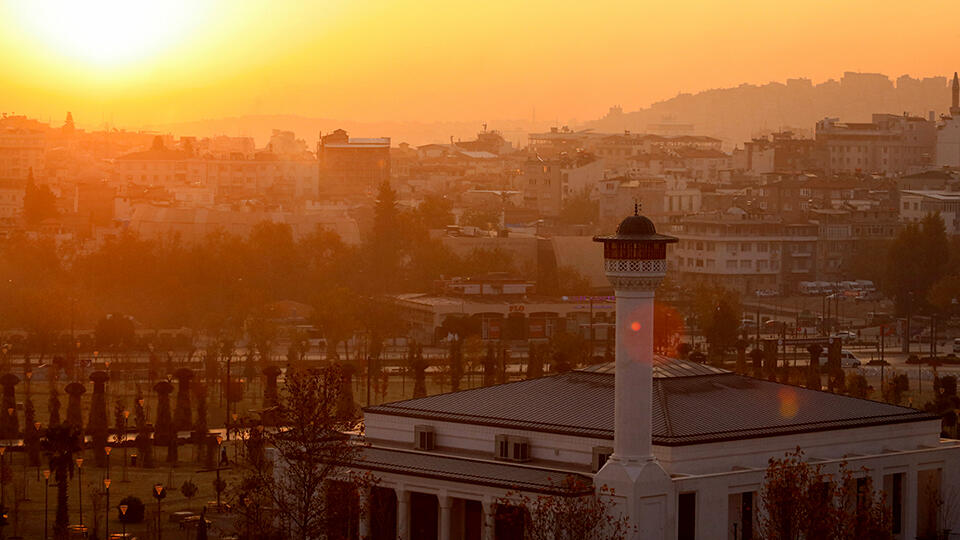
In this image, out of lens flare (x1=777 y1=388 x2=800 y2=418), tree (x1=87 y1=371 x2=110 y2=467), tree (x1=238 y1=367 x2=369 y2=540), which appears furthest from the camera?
tree (x1=87 y1=371 x2=110 y2=467)

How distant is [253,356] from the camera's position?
72.8 m

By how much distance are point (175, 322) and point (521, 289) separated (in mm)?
14109

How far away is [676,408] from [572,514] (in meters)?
5.59

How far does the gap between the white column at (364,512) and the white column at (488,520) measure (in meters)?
2.00

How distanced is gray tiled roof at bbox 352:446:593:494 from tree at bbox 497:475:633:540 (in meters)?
0.22

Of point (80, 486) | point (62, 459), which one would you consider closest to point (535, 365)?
point (80, 486)

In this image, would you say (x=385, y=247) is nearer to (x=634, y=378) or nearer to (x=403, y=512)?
(x=403, y=512)

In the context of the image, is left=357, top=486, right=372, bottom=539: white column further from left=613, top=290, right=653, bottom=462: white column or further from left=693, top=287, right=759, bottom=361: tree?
left=693, top=287, right=759, bottom=361: tree

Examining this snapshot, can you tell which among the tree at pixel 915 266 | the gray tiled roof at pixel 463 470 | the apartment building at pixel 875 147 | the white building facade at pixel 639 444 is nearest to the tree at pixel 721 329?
the tree at pixel 915 266

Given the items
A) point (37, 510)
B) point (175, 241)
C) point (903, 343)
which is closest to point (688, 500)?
point (37, 510)

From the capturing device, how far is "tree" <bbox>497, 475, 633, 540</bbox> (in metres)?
34.9

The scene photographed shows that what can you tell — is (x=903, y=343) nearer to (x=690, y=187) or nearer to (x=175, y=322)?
(x=175, y=322)

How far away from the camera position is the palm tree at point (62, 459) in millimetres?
41250

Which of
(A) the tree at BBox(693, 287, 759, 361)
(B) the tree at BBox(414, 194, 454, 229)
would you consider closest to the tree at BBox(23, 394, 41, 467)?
(A) the tree at BBox(693, 287, 759, 361)
